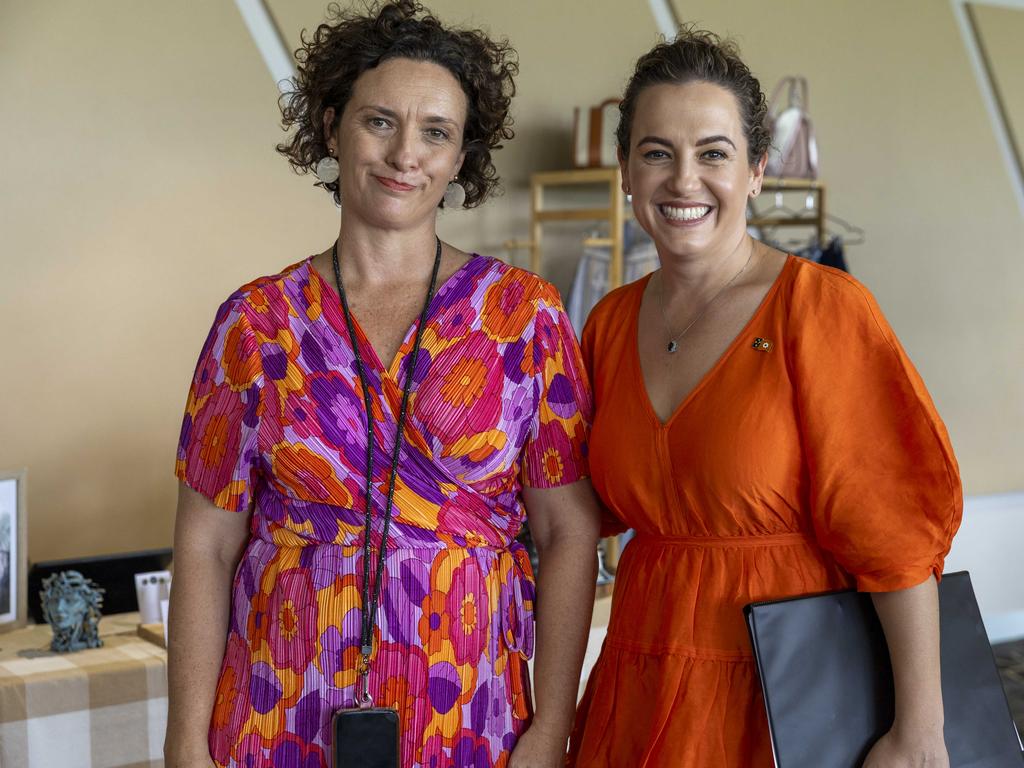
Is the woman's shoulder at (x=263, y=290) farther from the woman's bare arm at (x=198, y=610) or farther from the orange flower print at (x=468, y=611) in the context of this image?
the orange flower print at (x=468, y=611)

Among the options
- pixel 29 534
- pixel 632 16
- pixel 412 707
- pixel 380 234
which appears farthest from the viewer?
pixel 632 16

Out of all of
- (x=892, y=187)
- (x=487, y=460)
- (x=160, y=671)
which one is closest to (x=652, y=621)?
(x=487, y=460)

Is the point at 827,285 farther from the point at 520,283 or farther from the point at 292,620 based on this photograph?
the point at 292,620

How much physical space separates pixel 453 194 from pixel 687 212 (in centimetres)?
36

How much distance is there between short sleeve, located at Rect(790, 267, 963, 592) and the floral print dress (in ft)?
1.21

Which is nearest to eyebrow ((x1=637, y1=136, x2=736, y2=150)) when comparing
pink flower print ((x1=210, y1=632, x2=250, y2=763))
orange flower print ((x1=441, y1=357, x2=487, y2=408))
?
orange flower print ((x1=441, y1=357, x2=487, y2=408))

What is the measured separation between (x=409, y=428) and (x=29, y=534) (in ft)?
7.58

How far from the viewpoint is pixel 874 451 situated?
1.45 metres

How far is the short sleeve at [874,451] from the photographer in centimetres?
143

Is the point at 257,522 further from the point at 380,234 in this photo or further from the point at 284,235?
the point at 284,235

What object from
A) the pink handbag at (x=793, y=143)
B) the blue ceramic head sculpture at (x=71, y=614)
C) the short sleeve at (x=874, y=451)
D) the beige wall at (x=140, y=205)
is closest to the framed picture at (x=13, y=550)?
→ the blue ceramic head sculpture at (x=71, y=614)

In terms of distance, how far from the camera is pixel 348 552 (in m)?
1.56

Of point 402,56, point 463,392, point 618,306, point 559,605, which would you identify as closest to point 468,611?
point 559,605

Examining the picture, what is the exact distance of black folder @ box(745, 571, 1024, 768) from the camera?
1.42 metres
